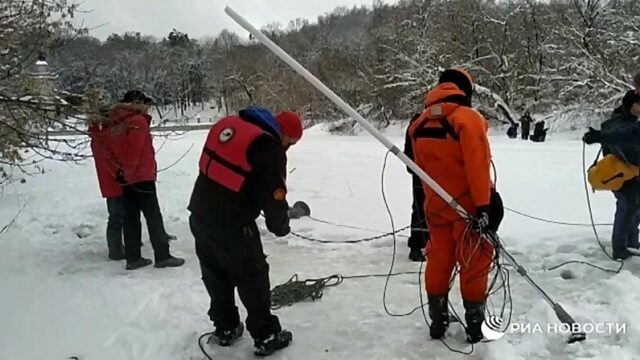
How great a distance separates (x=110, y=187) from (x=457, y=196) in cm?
380

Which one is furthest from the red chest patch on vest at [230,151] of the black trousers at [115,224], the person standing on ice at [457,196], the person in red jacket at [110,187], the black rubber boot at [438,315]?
the black trousers at [115,224]

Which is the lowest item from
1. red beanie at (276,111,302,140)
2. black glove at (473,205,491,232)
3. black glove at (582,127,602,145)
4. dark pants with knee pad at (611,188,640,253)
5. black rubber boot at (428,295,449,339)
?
black rubber boot at (428,295,449,339)

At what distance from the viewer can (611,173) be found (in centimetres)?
514

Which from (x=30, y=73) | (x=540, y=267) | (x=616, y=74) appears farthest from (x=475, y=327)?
(x=616, y=74)

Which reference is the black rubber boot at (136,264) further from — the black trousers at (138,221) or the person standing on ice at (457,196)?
the person standing on ice at (457,196)

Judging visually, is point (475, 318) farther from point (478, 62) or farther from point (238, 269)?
point (478, 62)

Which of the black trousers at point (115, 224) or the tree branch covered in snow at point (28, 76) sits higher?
the tree branch covered in snow at point (28, 76)

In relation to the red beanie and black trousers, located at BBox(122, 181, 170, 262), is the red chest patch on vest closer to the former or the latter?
the red beanie

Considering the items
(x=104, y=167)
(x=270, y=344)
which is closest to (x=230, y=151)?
(x=270, y=344)

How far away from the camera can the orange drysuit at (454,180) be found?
359 cm

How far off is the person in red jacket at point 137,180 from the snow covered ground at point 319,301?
0.87 ft

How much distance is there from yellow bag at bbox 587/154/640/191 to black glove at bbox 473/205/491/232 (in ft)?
6.97

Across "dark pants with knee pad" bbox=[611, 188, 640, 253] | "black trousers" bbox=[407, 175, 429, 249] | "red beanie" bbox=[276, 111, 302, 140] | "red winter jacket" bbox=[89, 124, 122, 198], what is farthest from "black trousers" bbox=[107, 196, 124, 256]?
"dark pants with knee pad" bbox=[611, 188, 640, 253]

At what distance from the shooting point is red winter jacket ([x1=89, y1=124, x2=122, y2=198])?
5.48 m
